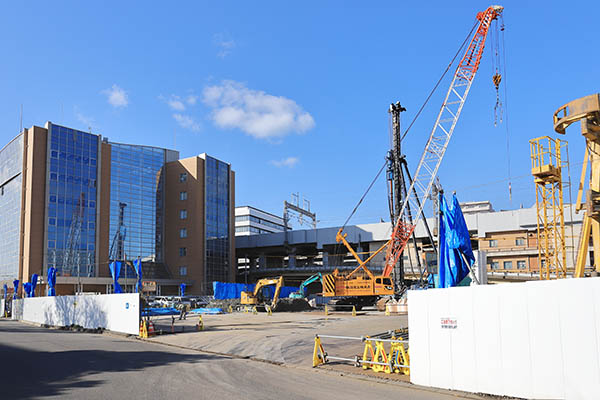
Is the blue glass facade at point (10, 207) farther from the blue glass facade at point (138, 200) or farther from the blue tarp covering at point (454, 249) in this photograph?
the blue tarp covering at point (454, 249)

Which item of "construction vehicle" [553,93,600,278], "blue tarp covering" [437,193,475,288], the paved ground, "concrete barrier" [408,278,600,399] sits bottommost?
the paved ground

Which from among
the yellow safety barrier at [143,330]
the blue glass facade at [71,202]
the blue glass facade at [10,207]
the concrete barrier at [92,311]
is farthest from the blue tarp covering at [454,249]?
the blue glass facade at [10,207]

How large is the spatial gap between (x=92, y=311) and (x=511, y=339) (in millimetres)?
29529

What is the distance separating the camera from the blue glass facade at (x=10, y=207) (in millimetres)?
68250

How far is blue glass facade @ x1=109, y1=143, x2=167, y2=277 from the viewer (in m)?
78.4

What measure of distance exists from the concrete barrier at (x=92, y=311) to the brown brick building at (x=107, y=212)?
1662 centimetres

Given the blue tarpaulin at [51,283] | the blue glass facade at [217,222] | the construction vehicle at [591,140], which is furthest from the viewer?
the blue glass facade at [217,222]

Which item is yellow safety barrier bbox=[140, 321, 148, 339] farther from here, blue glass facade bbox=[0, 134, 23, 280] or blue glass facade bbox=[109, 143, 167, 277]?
blue glass facade bbox=[109, 143, 167, 277]

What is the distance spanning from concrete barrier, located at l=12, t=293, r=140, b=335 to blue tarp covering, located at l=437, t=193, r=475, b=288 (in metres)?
19.9

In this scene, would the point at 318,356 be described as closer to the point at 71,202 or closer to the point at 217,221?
the point at 71,202

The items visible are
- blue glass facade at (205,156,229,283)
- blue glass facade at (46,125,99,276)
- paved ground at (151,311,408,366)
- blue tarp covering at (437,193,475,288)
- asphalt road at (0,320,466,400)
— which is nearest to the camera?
asphalt road at (0,320,466,400)

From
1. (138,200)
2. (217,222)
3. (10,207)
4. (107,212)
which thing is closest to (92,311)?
(107,212)

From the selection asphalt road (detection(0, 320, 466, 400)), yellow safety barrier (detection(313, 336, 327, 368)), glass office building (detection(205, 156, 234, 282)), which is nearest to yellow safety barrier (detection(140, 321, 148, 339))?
asphalt road (detection(0, 320, 466, 400))

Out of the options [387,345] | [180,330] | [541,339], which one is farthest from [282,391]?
[180,330]
